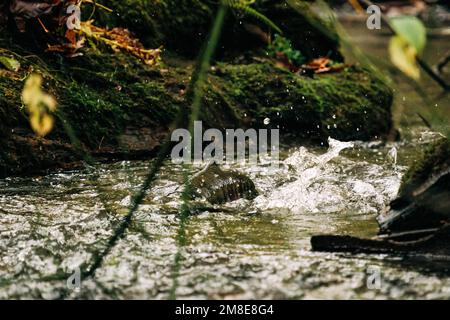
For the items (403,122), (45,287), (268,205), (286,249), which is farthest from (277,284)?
(403,122)

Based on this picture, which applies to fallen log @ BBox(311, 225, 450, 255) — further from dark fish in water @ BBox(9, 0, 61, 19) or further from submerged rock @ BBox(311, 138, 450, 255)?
dark fish in water @ BBox(9, 0, 61, 19)

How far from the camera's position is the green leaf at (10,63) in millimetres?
4953

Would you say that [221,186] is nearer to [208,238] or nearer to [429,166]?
[208,238]

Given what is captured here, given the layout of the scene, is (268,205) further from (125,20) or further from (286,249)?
(125,20)

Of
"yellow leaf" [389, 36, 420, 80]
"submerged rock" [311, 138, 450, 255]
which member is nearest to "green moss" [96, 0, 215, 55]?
"submerged rock" [311, 138, 450, 255]

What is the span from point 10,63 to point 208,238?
248cm

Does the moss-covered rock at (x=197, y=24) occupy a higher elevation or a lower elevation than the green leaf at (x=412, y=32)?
higher

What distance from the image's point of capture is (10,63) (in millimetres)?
4957

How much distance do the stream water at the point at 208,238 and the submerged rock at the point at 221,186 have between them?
0.12 m

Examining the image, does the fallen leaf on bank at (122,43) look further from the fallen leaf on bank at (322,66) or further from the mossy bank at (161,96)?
the fallen leaf on bank at (322,66)

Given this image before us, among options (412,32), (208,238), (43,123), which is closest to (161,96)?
(208,238)

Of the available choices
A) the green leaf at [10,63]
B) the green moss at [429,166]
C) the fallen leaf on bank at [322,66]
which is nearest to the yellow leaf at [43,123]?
the green moss at [429,166]

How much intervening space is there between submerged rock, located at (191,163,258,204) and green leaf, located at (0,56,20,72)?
173 centimetres

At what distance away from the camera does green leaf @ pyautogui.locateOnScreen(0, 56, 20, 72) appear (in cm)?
495
